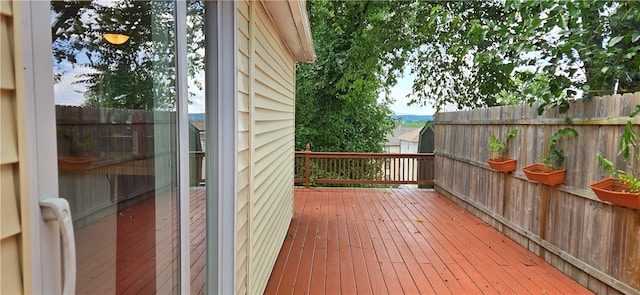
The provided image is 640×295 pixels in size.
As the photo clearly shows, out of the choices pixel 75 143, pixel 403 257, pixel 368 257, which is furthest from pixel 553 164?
pixel 75 143

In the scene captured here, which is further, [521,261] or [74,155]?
[521,261]

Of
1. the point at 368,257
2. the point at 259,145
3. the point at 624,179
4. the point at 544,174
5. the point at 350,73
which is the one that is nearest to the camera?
the point at 624,179

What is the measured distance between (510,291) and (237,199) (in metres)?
2.31

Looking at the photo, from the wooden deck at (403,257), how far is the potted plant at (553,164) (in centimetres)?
82

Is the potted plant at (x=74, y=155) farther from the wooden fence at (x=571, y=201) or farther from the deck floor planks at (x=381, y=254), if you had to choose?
the wooden fence at (x=571, y=201)

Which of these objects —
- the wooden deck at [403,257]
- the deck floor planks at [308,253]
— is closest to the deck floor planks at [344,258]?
the wooden deck at [403,257]

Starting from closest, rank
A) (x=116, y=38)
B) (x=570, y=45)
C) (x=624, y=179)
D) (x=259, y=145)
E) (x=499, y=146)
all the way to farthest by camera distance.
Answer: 1. (x=116, y=38)
2. (x=624, y=179)
3. (x=259, y=145)
4. (x=570, y=45)
5. (x=499, y=146)

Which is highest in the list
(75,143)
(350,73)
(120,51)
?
(350,73)

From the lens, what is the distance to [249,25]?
211 centimetres

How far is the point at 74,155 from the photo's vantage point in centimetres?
74

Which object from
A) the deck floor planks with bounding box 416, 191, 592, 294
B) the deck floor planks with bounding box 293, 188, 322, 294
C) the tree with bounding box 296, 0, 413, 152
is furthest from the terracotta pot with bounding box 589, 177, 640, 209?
the tree with bounding box 296, 0, 413, 152

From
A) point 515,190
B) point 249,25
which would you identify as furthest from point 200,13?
point 515,190

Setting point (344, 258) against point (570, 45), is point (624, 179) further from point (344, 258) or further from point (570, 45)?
point (344, 258)

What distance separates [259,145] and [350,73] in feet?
21.6
